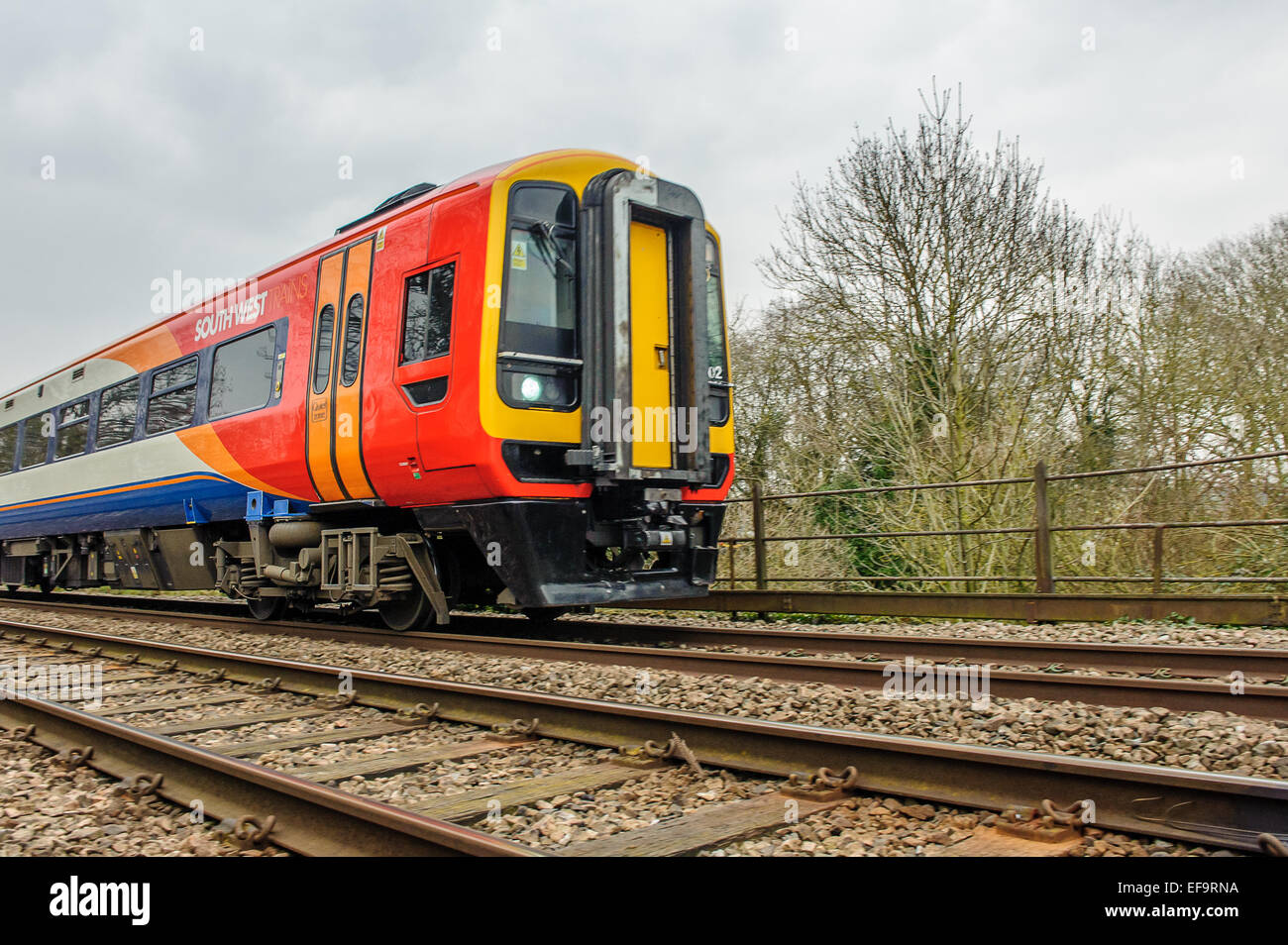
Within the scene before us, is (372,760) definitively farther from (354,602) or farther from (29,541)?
(29,541)

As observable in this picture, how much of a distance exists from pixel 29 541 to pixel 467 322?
38.5 ft

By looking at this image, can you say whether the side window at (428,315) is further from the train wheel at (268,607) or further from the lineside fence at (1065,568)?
the lineside fence at (1065,568)

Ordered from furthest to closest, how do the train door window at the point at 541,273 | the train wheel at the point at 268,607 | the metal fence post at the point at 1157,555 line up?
1. the train wheel at the point at 268,607
2. the metal fence post at the point at 1157,555
3. the train door window at the point at 541,273

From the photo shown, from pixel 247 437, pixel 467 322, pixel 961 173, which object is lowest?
pixel 247 437

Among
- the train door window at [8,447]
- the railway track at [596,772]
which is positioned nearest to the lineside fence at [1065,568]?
the railway track at [596,772]

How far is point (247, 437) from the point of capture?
353 inches

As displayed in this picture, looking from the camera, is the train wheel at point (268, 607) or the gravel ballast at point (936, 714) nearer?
the gravel ballast at point (936, 714)

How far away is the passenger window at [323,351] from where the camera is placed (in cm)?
811

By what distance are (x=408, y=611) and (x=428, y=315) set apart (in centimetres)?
272

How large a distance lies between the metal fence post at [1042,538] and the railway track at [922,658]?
7.83ft
